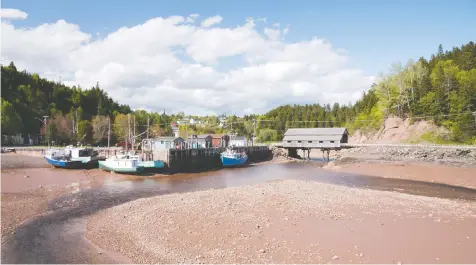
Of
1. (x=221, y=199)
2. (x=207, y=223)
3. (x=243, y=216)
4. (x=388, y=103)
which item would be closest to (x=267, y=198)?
(x=221, y=199)

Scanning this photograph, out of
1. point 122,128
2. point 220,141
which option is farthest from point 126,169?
point 122,128

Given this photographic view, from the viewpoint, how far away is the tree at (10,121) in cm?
9750

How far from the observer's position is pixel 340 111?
526 feet

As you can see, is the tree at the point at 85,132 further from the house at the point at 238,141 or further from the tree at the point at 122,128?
the house at the point at 238,141

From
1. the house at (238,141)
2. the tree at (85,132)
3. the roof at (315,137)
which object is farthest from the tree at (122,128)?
the roof at (315,137)

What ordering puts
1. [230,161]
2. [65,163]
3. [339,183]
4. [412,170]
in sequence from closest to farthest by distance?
[339,183]
[412,170]
[65,163]
[230,161]

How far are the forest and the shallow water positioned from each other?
3311 cm

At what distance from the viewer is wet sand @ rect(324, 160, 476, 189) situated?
44766mm

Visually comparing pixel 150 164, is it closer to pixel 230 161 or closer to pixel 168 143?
pixel 168 143

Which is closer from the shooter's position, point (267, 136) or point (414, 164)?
point (414, 164)

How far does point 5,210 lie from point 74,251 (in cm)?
1272

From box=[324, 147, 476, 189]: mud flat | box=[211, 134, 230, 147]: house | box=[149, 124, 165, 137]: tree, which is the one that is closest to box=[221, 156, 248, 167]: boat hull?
box=[324, 147, 476, 189]: mud flat

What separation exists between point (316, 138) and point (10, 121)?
92.6 meters

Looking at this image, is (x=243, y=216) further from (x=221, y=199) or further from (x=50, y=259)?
(x=50, y=259)
